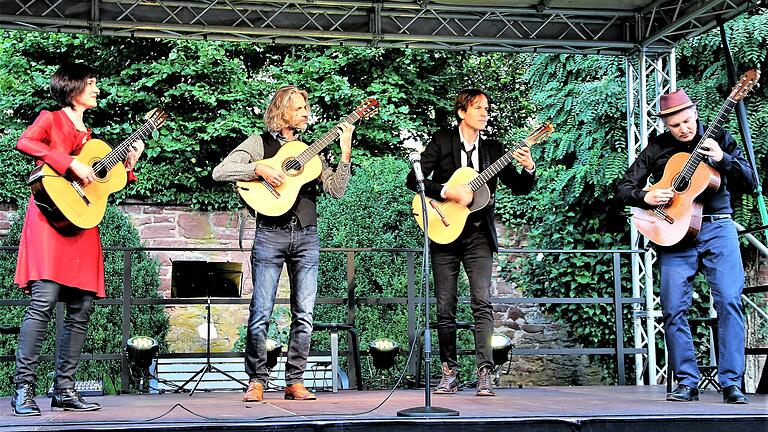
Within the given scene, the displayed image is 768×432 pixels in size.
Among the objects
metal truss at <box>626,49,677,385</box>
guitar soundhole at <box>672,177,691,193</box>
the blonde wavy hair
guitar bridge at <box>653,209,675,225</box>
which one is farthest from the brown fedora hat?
metal truss at <box>626,49,677,385</box>

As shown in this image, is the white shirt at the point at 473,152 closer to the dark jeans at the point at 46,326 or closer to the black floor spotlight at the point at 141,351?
the dark jeans at the point at 46,326

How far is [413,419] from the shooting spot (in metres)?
3.80

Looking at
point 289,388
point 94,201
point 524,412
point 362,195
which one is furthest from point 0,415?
point 362,195

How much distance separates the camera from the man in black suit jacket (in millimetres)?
5453

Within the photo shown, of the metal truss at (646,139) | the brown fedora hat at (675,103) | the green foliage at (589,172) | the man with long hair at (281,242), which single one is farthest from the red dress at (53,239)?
the green foliage at (589,172)

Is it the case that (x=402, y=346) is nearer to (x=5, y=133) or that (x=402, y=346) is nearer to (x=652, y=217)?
(x=652, y=217)

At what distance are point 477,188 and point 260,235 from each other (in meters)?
1.30

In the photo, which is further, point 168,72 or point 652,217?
point 168,72

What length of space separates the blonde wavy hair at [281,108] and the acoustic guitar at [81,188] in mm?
751

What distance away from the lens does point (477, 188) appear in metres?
5.43

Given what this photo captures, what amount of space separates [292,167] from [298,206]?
22cm

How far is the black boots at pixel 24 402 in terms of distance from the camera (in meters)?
4.33

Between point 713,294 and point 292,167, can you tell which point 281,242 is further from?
point 713,294

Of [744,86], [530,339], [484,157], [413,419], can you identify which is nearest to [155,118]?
[484,157]
